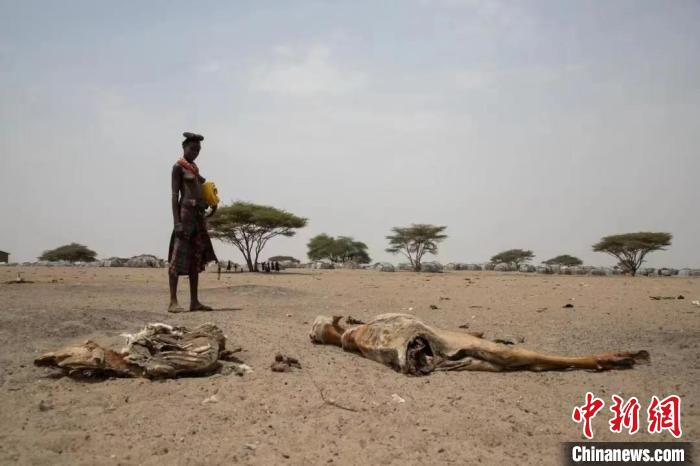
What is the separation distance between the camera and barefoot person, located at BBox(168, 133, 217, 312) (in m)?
7.52

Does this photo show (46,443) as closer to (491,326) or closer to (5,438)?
(5,438)

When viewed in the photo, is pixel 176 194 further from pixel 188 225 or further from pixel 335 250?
pixel 335 250

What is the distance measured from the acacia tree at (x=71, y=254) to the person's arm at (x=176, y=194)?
51165 mm

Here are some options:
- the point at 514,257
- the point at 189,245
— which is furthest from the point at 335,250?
the point at 189,245

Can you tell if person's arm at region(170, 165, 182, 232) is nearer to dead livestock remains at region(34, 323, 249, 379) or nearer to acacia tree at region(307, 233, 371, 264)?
dead livestock remains at region(34, 323, 249, 379)

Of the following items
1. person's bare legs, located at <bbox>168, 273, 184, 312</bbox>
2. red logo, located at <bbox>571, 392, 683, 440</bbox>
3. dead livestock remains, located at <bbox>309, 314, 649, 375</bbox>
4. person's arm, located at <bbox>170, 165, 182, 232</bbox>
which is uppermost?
person's arm, located at <bbox>170, 165, 182, 232</bbox>

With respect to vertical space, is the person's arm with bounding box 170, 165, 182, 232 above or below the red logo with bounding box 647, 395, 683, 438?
above

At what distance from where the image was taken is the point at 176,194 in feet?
24.9

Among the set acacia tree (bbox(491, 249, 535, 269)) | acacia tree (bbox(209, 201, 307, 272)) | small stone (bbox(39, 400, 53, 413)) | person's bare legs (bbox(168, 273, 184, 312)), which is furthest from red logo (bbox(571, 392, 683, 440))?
acacia tree (bbox(491, 249, 535, 269))

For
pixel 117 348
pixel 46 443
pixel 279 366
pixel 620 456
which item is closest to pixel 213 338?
pixel 279 366

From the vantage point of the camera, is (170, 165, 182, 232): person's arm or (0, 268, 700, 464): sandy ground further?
(170, 165, 182, 232): person's arm

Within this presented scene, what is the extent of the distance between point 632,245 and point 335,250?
3336 cm

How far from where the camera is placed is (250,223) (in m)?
35.5

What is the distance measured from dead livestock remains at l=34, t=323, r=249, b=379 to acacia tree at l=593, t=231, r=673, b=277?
43.2m
